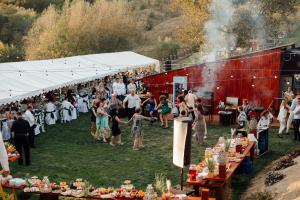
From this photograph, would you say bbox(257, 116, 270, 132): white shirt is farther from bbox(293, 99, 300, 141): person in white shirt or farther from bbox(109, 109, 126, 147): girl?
bbox(109, 109, 126, 147): girl

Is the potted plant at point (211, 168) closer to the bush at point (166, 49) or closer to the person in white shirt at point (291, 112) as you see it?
the person in white shirt at point (291, 112)

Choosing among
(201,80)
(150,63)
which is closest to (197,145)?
(201,80)

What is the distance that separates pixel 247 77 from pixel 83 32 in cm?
2594

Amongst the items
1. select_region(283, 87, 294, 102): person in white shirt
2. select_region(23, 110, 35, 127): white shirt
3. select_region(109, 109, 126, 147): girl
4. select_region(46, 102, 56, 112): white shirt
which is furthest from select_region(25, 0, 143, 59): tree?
select_region(109, 109, 126, 147): girl

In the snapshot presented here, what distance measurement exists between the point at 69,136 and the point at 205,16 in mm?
22679

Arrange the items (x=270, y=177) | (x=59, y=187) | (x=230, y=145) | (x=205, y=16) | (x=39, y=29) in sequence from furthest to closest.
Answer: (x=39, y=29) < (x=205, y=16) < (x=230, y=145) < (x=270, y=177) < (x=59, y=187)

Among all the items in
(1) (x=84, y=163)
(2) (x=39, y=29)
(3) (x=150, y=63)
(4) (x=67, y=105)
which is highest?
(2) (x=39, y=29)

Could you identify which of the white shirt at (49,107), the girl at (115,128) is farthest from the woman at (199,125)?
the white shirt at (49,107)

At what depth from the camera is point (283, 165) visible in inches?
528

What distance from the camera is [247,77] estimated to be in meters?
21.7

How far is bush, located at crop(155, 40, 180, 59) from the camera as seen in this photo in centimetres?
4909

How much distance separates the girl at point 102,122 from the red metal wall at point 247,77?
6.45 metres

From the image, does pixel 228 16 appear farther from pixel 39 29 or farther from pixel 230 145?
pixel 230 145

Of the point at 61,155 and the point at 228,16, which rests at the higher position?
the point at 228,16
